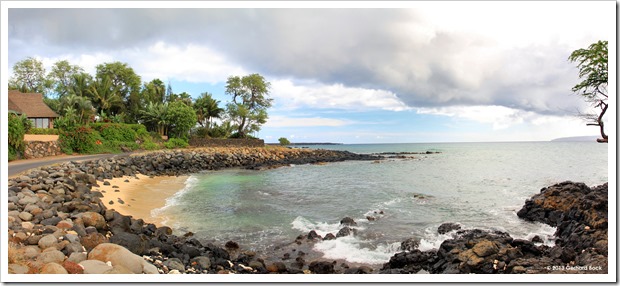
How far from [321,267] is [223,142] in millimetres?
33715

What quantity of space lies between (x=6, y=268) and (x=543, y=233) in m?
11.2

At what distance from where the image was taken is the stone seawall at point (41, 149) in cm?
1748

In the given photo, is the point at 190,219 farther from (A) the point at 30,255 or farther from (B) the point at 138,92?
(B) the point at 138,92

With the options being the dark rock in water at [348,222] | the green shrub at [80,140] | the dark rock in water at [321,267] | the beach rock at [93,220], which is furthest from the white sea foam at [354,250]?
the green shrub at [80,140]

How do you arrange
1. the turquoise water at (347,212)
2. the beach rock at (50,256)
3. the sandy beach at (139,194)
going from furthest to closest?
1. the sandy beach at (139,194)
2. the turquoise water at (347,212)
3. the beach rock at (50,256)

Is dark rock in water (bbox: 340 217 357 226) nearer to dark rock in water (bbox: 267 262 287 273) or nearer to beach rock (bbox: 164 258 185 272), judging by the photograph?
dark rock in water (bbox: 267 262 287 273)

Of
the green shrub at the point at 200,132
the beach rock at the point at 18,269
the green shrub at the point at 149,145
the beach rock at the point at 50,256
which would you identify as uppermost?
the green shrub at the point at 200,132

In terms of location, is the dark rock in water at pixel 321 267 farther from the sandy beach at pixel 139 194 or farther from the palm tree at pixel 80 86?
the palm tree at pixel 80 86

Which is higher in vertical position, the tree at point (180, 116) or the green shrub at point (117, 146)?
the tree at point (180, 116)

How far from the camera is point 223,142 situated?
126 feet

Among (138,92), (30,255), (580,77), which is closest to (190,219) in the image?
(30,255)

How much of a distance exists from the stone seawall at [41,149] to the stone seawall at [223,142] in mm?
15776

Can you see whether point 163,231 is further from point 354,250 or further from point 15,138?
point 15,138

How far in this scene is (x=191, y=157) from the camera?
2702 centimetres
